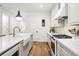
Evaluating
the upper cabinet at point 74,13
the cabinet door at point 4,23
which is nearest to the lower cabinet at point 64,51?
the upper cabinet at point 74,13

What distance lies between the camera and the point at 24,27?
757 centimetres

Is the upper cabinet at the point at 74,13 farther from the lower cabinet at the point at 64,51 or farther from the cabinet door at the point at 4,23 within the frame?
the cabinet door at the point at 4,23

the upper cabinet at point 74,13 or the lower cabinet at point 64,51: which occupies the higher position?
the upper cabinet at point 74,13

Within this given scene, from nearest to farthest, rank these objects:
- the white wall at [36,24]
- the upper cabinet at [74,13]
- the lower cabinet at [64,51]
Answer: the lower cabinet at [64,51] < the upper cabinet at [74,13] < the white wall at [36,24]

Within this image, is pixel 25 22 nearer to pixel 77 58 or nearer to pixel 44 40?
pixel 44 40

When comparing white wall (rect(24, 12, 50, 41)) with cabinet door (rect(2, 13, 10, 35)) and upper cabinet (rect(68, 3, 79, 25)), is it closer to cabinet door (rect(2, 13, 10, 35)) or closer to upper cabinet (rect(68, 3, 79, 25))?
cabinet door (rect(2, 13, 10, 35))

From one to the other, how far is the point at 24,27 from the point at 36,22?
94 centimetres

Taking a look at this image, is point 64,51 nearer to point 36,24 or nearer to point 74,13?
point 74,13

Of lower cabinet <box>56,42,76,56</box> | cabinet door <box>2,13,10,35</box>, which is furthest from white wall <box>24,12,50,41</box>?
lower cabinet <box>56,42,76,56</box>

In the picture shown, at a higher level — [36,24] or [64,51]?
[36,24]

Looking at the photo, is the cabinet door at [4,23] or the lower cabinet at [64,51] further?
the cabinet door at [4,23]

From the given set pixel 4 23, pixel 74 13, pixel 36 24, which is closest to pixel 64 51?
pixel 74 13

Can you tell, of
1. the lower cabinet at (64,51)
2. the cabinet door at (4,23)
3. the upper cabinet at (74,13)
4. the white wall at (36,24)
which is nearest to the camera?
the lower cabinet at (64,51)

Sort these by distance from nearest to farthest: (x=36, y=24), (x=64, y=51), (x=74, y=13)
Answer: (x=64, y=51)
(x=74, y=13)
(x=36, y=24)
